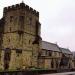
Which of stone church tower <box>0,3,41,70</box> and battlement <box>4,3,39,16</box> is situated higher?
battlement <box>4,3,39,16</box>

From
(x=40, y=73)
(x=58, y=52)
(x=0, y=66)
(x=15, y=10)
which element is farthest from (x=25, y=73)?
(x=58, y=52)

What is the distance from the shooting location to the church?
1967 inches

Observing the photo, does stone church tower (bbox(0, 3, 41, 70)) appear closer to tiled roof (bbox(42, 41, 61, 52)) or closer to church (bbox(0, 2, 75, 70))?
church (bbox(0, 2, 75, 70))

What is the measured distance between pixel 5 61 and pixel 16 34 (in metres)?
6.96

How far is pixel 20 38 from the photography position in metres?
50.4

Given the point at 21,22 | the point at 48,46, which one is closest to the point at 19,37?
the point at 21,22

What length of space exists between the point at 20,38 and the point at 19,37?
1.08ft

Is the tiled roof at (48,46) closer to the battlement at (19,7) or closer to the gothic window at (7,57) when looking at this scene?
the battlement at (19,7)

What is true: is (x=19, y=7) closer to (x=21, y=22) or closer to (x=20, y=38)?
(x=21, y=22)

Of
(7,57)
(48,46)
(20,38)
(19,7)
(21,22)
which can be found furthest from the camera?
(48,46)

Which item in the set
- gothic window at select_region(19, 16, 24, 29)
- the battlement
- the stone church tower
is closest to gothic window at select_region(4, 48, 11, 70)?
the stone church tower

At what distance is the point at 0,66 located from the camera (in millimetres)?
52062

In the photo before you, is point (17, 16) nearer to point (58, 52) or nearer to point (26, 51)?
point (26, 51)

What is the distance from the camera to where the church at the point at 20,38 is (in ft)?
164
